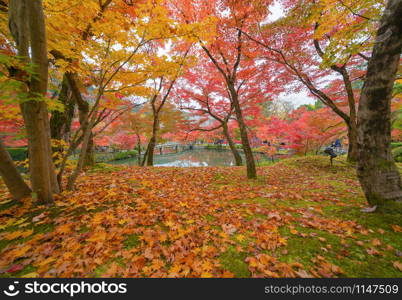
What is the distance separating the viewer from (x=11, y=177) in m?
2.67

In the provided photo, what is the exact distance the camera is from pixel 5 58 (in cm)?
182

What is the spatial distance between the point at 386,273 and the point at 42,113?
16.7ft

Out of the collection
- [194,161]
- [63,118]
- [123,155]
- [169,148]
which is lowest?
[194,161]

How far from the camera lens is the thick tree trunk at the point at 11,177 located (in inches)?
100

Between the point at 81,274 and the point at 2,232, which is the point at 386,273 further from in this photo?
the point at 2,232

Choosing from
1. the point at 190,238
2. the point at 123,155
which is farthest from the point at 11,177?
the point at 123,155

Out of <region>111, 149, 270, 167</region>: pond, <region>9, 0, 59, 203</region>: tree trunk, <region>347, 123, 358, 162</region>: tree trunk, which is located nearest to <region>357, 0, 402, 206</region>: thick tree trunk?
<region>9, 0, 59, 203</region>: tree trunk

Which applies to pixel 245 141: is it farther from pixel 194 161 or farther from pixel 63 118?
A: pixel 194 161

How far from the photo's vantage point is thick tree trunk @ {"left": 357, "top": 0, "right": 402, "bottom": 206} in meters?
2.25

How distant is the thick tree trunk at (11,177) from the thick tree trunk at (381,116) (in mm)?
6026

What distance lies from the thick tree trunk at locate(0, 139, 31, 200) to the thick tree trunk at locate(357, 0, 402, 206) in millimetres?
6026

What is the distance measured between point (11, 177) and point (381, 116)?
6287 mm

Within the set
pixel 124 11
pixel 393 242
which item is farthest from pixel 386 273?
pixel 124 11

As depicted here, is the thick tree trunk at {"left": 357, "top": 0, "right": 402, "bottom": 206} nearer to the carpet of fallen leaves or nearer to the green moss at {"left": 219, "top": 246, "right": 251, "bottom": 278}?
the carpet of fallen leaves
